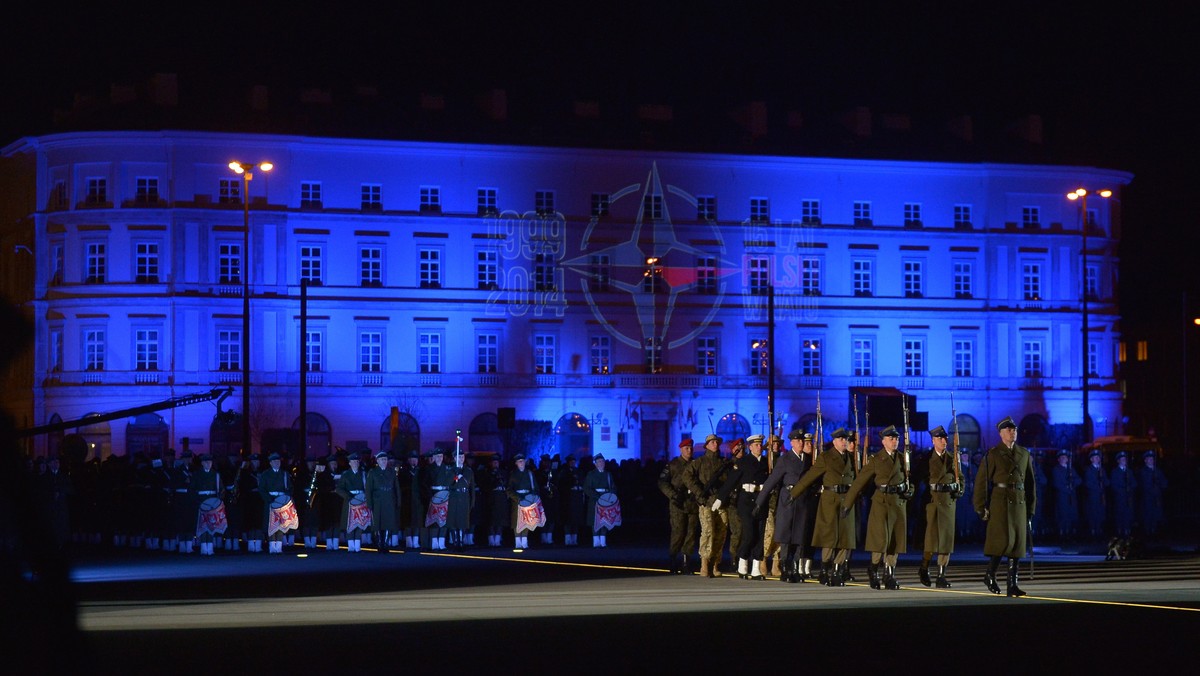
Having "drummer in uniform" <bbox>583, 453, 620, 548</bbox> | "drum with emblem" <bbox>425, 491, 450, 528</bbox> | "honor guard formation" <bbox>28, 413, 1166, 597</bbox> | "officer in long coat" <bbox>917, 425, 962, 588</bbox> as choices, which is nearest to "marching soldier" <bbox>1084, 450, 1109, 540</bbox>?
"honor guard formation" <bbox>28, 413, 1166, 597</bbox>

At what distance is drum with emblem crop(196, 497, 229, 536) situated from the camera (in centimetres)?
2678

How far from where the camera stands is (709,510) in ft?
67.6

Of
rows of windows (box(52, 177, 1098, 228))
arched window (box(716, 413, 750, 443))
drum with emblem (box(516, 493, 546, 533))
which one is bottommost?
drum with emblem (box(516, 493, 546, 533))

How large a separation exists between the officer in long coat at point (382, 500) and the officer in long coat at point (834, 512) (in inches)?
386

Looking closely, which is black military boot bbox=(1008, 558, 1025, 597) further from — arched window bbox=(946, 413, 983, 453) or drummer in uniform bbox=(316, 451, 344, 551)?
arched window bbox=(946, 413, 983, 453)

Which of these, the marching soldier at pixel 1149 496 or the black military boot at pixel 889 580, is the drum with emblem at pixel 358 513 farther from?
the marching soldier at pixel 1149 496

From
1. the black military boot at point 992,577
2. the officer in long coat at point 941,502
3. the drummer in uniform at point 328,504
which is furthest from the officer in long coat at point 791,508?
the drummer in uniform at point 328,504

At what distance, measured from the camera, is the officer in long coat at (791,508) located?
1934 cm

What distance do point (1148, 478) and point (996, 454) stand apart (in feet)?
47.8

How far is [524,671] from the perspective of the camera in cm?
1045

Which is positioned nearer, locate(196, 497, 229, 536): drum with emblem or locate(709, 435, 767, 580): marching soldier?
locate(709, 435, 767, 580): marching soldier

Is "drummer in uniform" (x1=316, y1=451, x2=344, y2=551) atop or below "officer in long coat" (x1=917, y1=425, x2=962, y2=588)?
below

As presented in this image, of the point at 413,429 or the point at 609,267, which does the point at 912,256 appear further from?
the point at 413,429

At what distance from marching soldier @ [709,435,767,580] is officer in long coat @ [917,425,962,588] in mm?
2489
